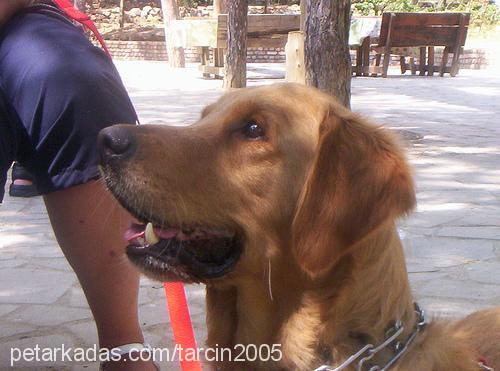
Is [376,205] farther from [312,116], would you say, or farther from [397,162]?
[312,116]

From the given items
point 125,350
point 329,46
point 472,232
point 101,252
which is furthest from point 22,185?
Answer: point 329,46

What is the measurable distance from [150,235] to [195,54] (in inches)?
1045

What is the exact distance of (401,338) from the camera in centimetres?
221

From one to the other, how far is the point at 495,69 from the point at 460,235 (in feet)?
73.5

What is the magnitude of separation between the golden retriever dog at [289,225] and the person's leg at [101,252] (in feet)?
1.81

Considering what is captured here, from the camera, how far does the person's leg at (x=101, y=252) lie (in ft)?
9.68

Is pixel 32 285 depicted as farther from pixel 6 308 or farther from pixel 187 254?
pixel 187 254

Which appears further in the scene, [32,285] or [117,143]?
[32,285]

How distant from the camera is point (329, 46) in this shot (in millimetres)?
7637

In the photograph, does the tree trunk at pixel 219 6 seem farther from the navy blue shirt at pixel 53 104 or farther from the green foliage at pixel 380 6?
the navy blue shirt at pixel 53 104

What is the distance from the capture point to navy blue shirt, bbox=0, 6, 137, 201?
9.23 feet

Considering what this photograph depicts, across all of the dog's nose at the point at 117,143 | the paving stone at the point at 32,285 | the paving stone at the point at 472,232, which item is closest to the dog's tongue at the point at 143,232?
the dog's nose at the point at 117,143

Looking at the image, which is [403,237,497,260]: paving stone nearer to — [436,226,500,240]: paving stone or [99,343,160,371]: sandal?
[436,226,500,240]: paving stone

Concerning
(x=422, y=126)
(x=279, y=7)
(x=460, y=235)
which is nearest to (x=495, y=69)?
(x=279, y=7)
